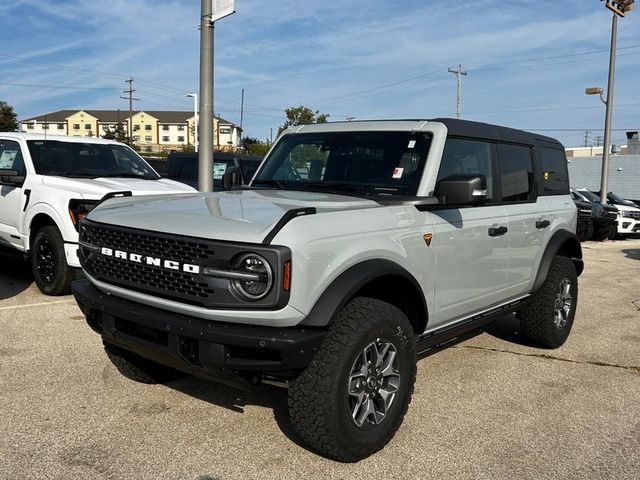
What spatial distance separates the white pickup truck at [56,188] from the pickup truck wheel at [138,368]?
2531mm

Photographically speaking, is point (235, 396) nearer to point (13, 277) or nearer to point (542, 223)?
point (542, 223)

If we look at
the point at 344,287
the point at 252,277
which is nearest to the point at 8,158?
the point at 252,277

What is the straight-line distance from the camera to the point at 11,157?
25.2 feet

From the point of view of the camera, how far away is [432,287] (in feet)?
12.5

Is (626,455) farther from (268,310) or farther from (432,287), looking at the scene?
(268,310)

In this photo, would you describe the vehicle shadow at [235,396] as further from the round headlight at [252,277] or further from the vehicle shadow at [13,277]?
the vehicle shadow at [13,277]

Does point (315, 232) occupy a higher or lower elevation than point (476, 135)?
lower

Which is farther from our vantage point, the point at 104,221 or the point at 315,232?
the point at 104,221

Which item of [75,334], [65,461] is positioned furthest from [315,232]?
[75,334]

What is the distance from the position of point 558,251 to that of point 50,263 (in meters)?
5.36

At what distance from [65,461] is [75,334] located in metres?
2.45

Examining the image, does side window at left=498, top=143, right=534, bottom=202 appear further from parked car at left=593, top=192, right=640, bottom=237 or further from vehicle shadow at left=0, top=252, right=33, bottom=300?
parked car at left=593, top=192, right=640, bottom=237

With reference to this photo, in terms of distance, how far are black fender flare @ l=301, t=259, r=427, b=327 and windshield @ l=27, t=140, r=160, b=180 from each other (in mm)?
5317

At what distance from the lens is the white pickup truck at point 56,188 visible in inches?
258
